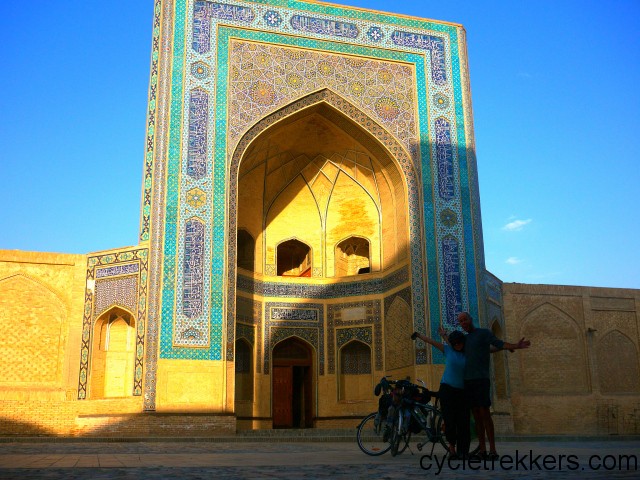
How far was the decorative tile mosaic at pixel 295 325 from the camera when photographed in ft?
42.5

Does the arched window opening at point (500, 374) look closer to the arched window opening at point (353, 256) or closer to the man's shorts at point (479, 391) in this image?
the arched window opening at point (353, 256)

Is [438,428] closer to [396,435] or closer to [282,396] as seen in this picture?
[396,435]

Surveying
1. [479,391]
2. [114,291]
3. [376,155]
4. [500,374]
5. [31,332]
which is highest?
[376,155]

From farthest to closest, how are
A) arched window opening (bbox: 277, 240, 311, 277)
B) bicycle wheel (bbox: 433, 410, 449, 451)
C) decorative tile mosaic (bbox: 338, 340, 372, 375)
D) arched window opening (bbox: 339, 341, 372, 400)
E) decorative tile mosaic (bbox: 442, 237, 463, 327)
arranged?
arched window opening (bbox: 277, 240, 311, 277), decorative tile mosaic (bbox: 338, 340, 372, 375), arched window opening (bbox: 339, 341, 372, 400), decorative tile mosaic (bbox: 442, 237, 463, 327), bicycle wheel (bbox: 433, 410, 449, 451)

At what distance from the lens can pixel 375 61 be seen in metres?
12.6

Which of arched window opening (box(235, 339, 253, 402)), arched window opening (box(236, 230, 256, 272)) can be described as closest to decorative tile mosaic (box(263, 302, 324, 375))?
arched window opening (box(235, 339, 253, 402))

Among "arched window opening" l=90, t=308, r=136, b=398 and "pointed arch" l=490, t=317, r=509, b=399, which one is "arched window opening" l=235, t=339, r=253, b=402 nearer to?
"arched window opening" l=90, t=308, r=136, b=398

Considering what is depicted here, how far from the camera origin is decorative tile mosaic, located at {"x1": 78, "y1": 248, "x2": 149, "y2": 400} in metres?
10.2

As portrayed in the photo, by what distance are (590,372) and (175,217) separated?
861 cm

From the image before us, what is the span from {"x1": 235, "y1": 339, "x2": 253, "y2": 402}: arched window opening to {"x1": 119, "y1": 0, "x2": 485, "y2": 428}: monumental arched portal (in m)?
0.02

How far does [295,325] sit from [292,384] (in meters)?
1.07

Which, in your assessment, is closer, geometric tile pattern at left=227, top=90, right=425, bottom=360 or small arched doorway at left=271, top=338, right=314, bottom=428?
geometric tile pattern at left=227, top=90, right=425, bottom=360

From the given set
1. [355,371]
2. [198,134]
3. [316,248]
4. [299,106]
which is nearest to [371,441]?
[198,134]

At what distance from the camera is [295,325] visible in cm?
1319
